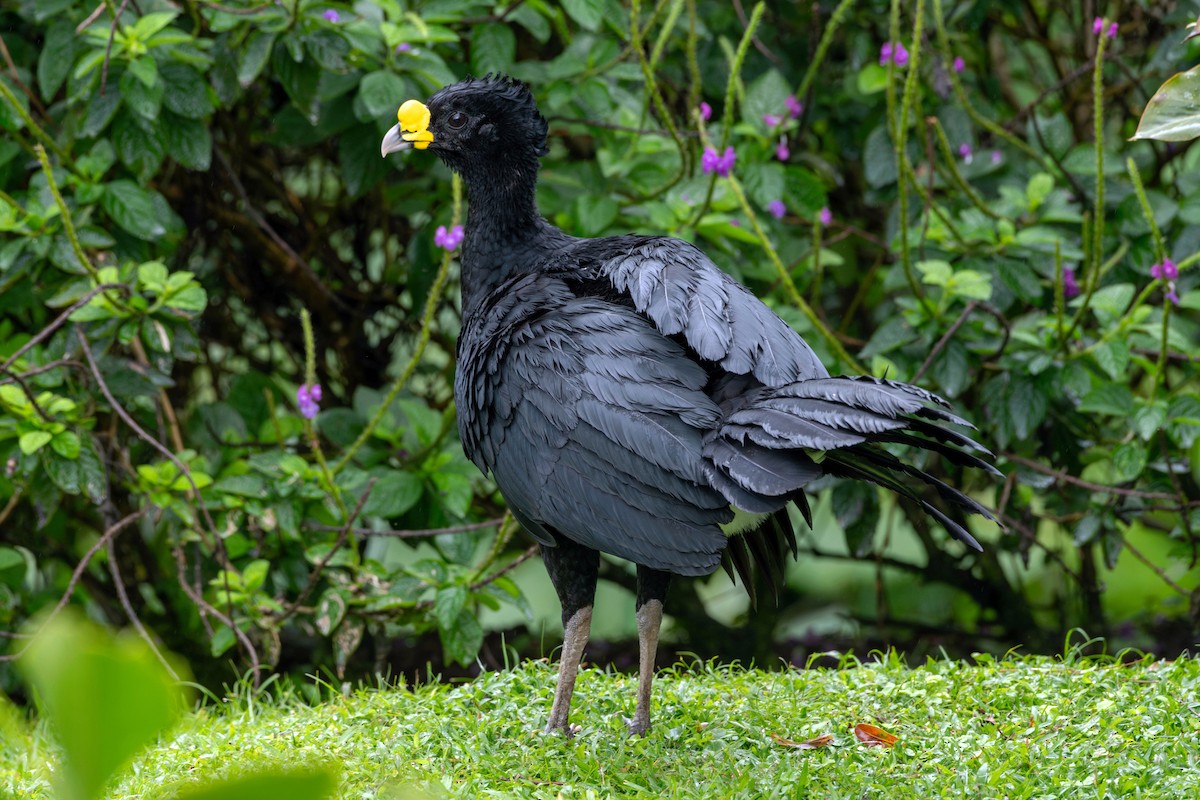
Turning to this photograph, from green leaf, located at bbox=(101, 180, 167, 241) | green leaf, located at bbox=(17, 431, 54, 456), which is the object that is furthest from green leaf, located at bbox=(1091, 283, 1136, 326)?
green leaf, located at bbox=(17, 431, 54, 456)

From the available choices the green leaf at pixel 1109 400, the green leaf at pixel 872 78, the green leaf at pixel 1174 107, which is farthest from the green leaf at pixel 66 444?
the green leaf at pixel 1109 400

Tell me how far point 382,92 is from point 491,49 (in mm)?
596

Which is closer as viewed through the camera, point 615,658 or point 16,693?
point 16,693

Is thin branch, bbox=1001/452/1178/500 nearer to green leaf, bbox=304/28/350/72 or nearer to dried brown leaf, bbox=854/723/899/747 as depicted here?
dried brown leaf, bbox=854/723/899/747

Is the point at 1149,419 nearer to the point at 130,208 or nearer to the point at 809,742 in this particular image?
the point at 809,742

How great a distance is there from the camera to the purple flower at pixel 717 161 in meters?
4.73

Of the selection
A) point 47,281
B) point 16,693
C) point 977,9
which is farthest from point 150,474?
point 977,9

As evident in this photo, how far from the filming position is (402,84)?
15.6 feet

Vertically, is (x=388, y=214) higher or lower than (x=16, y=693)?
higher

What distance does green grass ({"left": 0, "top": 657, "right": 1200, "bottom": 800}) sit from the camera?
3.11m

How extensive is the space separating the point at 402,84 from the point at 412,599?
198cm

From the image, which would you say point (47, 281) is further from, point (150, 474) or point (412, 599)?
point (412, 599)

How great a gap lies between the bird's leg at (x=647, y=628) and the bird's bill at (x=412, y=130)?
156 centimetres

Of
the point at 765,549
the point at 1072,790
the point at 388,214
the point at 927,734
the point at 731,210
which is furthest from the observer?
the point at 388,214
